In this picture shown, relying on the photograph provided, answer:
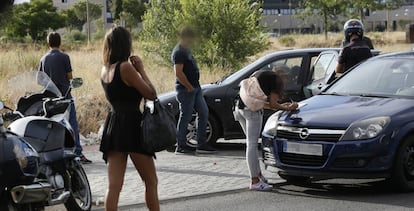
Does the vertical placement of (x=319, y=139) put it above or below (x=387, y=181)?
above

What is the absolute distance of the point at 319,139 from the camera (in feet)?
27.2

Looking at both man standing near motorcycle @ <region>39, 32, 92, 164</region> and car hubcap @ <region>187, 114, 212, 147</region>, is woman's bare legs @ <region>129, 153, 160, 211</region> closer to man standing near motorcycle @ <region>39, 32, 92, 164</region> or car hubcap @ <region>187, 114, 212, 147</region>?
man standing near motorcycle @ <region>39, 32, 92, 164</region>

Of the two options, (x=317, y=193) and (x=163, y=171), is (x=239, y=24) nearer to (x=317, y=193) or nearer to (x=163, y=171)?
(x=163, y=171)

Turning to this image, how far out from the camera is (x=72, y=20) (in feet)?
224

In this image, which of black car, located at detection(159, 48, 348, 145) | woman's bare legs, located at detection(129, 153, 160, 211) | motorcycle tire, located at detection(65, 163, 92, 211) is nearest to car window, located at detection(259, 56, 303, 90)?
black car, located at detection(159, 48, 348, 145)

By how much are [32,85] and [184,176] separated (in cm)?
261

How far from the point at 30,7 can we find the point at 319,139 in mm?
52562

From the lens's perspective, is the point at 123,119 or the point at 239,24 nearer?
the point at 123,119

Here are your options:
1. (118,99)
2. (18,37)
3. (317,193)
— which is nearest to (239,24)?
(317,193)

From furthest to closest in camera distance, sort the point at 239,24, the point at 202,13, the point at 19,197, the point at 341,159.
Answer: the point at 239,24
the point at 202,13
the point at 341,159
the point at 19,197

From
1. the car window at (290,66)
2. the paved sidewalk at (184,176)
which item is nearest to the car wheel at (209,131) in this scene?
the paved sidewalk at (184,176)

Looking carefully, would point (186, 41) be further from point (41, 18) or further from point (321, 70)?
point (41, 18)

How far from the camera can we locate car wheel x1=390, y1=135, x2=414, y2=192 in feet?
27.0

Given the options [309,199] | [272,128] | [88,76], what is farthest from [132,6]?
[309,199]
